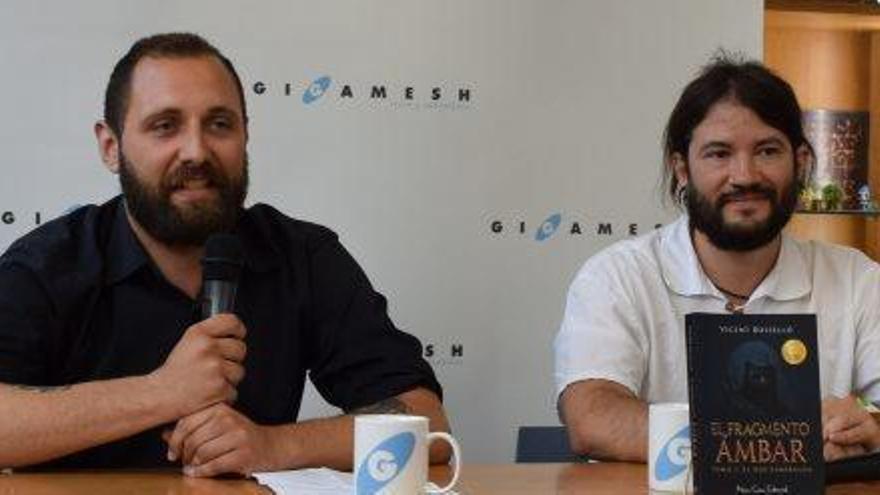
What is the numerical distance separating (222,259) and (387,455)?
486 mm

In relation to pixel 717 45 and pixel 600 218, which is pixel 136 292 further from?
pixel 717 45

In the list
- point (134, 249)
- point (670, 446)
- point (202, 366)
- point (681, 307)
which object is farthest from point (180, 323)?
point (681, 307)

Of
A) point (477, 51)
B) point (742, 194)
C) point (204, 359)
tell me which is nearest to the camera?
point (204, 359)

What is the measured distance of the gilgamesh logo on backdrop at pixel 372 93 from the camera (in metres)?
3.31

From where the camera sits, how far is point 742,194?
269cm

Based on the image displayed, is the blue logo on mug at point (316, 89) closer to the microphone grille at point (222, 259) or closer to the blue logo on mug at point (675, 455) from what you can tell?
the microphone grille at point (222, 259)

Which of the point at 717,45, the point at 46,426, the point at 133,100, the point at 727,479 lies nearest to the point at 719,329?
the point at 727,479

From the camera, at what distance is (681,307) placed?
8.71 feet

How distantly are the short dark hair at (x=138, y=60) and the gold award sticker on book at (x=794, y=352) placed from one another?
4.03ft

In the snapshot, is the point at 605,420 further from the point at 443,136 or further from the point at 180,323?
the point at 443,136

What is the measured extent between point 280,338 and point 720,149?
1.14m

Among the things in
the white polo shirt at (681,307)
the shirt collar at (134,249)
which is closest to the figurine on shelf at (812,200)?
the white polo shirt at (681,307)

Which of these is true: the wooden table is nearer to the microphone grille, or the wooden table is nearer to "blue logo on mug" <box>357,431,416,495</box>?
"blue logo on mug" <box>357,431,416,495</box>

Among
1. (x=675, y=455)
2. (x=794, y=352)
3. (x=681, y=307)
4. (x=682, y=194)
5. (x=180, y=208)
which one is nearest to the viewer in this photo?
(x=794, y=352)
